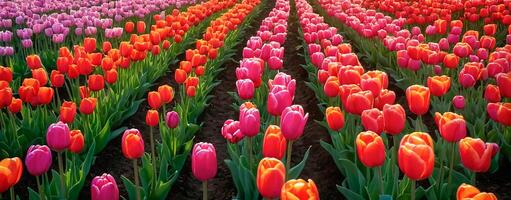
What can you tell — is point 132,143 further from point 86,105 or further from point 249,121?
point 86,105

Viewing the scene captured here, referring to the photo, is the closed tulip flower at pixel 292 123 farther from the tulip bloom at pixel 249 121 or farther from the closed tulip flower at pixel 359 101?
the closed tulip flower at pixel 359 101

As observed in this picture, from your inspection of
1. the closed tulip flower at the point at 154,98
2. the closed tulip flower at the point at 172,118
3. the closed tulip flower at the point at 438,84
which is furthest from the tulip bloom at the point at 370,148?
the closed tulip flower at the point at 154,98

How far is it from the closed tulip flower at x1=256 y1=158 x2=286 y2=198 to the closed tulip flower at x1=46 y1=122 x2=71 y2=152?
1.12 meters

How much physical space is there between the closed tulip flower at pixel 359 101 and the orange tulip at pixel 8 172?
169cm

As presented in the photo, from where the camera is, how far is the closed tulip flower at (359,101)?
9.18ft

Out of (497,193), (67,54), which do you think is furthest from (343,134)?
(67,54)

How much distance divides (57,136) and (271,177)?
3.94ft

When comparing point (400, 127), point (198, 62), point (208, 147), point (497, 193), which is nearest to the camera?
point (208, 147)

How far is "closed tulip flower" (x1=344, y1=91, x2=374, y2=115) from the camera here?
2.80 metres

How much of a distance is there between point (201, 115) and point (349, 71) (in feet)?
7.18

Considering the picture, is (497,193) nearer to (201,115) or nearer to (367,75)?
(367,75)

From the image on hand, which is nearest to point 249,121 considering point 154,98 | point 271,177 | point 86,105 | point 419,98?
point 271,177

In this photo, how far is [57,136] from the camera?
246cm

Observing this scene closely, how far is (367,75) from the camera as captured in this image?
10.3ft
